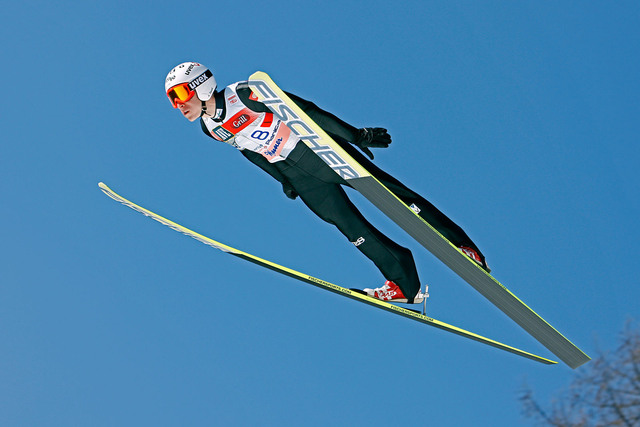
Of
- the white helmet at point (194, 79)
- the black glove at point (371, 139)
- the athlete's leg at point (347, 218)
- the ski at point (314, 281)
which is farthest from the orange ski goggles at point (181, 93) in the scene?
the ski at point (314, 281)

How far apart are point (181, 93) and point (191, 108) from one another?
0.42ft

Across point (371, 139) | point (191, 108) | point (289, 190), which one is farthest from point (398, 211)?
point (191, 108)

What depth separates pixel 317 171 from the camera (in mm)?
5562

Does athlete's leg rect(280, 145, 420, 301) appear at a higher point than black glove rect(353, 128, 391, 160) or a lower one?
lower

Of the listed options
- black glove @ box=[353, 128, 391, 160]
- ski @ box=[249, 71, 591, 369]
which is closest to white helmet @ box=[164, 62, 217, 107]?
ski @ box=[249, 71, 591, 369]

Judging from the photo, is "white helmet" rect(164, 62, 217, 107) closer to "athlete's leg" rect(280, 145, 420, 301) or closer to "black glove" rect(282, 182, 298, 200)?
"athlete's leg" rect(280, 145, 420, 301)

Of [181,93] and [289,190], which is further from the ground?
[289,190]

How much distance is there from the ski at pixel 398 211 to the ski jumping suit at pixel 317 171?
157 mm

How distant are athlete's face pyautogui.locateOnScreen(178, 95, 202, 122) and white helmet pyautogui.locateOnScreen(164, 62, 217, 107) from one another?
0.04m

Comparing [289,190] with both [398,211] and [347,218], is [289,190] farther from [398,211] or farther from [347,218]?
[398,211]

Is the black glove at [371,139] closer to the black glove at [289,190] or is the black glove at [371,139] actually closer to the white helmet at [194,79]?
the black glove at [289,190]

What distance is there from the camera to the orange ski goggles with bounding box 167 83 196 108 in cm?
517

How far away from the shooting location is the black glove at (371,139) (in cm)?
525

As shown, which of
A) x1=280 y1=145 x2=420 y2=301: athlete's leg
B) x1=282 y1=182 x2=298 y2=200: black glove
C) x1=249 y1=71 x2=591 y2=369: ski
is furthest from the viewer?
x1=282 y1=182 x2=298 y2=200: black glove
